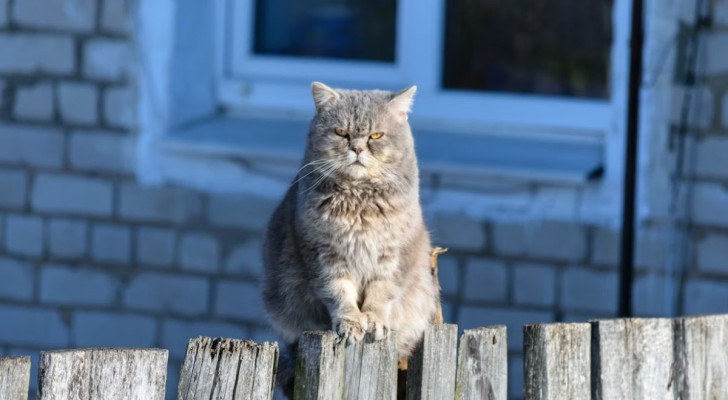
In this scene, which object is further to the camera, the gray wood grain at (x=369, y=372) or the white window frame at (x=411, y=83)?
the white window frame at (x=411, y=83)

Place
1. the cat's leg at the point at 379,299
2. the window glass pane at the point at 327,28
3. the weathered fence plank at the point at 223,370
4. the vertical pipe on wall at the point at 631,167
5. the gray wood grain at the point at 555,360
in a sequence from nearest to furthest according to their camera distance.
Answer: the weathered fence plank at the point at 223,370 → the gray wood grain at the point at 555,360 → the cat's leg at the point at 379,299 → the vertical pipe on wall at the point at 631,167 → the window glass pane at the point at 327,28

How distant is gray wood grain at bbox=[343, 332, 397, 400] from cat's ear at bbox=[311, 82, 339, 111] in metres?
0.90

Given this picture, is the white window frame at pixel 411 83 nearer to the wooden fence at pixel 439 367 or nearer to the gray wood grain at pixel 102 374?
the wooden fence at pixel 439 367

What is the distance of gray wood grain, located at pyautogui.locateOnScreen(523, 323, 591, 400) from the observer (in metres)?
2.28

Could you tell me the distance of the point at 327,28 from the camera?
5406 millimetres

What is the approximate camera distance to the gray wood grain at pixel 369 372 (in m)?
2.17

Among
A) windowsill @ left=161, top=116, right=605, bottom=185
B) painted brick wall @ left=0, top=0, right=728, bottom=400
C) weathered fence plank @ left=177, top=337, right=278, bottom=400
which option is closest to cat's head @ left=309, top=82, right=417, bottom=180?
weathered fence plank @ left=177, top=337, right=278, bottom=400

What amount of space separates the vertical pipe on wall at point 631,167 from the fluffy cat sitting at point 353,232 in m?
1.25

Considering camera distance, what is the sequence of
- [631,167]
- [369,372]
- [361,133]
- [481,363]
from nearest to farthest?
[369,372]
[481,363]
[361,133]
[631,167]

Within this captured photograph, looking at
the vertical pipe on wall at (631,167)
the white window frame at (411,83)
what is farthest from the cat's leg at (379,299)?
the white window frame at (411,83)

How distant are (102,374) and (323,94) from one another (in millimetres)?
1171

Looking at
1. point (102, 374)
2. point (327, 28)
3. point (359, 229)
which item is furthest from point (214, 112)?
point (102, 374)

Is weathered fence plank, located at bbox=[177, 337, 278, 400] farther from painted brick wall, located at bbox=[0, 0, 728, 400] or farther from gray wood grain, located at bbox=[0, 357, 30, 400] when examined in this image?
painted brick wall, located at bbox=[0, 0, 728, 400]

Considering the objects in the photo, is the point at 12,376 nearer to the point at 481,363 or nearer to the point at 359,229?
the point at 481,363
